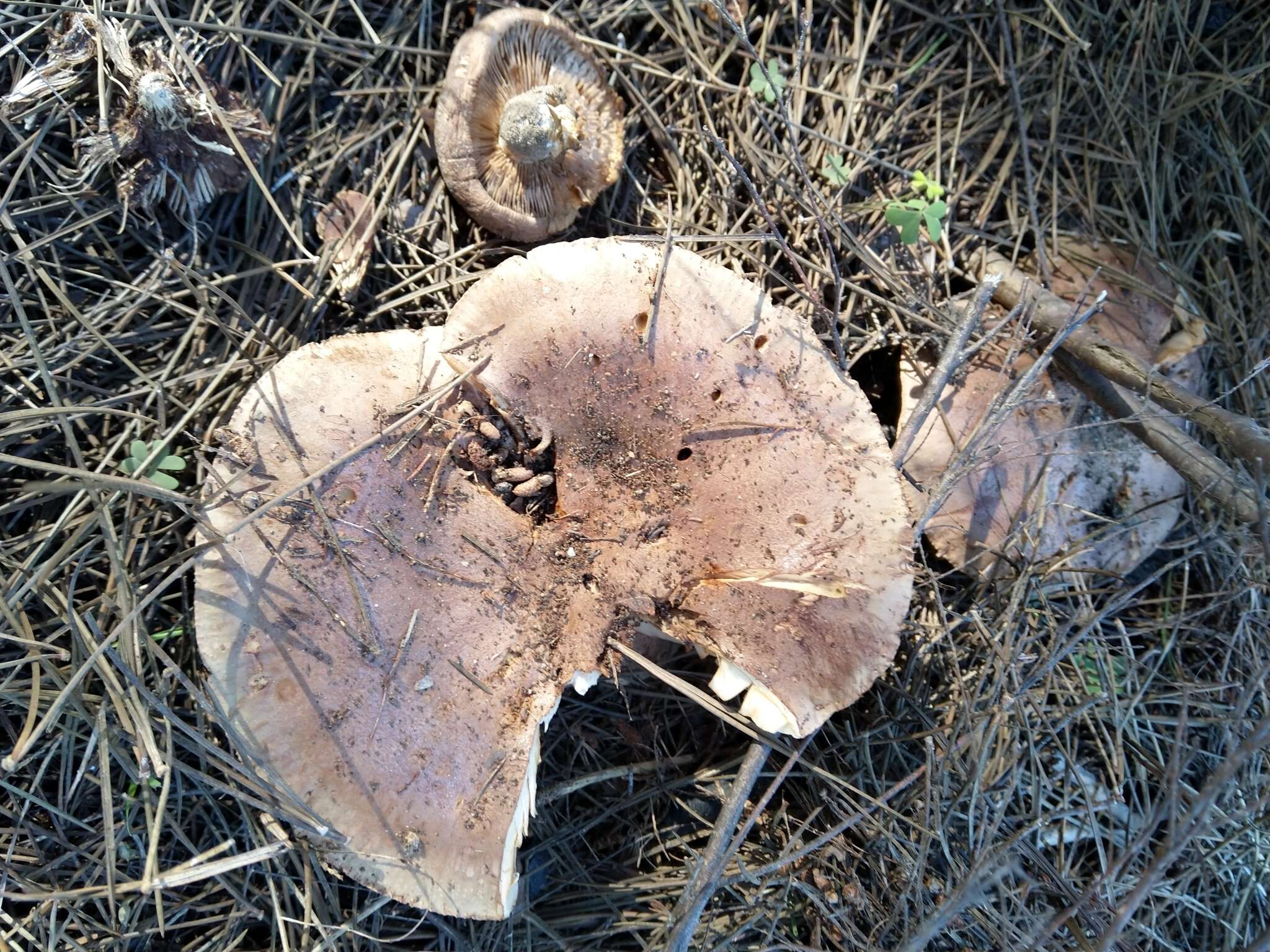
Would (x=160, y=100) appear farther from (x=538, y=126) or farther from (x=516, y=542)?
(x=516, y=542)

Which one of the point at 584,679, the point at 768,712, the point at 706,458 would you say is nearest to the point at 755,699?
the point at 768,712

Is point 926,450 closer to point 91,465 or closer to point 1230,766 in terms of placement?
point 1230,766

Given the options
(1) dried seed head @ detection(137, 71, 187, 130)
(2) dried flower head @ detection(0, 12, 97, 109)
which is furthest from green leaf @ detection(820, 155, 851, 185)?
(2) dried flower head @ detection(0, 12, 97, 109)

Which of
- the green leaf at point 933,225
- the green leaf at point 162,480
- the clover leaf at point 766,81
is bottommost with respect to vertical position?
the green leaf at point 162,480

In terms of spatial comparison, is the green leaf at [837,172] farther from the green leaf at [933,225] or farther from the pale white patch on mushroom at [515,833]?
the pale white patch on mushroom at [515,833]

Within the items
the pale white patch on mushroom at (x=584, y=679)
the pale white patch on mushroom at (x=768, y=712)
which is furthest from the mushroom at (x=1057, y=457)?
the pale white patch on mushroom at (x=584, y=679)
